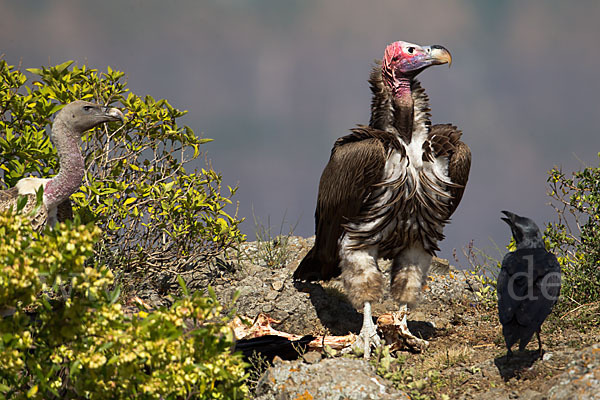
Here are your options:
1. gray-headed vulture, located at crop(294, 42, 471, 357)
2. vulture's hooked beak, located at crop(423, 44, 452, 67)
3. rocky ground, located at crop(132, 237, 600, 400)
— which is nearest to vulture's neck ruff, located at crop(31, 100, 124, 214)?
rocky ground, located at crop(132, 237, 600, 400)

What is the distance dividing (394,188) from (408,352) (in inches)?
71.7

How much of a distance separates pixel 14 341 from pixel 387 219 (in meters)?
3.95

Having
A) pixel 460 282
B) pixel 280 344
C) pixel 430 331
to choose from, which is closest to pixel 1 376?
pixel 280 344

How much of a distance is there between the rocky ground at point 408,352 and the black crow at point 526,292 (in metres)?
0.34

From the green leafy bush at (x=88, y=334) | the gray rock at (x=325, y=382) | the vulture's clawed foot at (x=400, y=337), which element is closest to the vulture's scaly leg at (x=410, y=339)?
the vulture's clawed foot at (x=400, y=337)

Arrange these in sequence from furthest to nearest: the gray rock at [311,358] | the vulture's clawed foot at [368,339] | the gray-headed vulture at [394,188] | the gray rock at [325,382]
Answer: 1. the gray-headed vulture at [394,188]
2. the vulture's clawed foot at [368,339]
3. the gray rock at [311,358]
4. the gray rock at [325,382]

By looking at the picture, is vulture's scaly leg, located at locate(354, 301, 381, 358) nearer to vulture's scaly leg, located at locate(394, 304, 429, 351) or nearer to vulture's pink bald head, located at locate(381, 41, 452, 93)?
vulture's scaly leg, located at locate(394, 304, 429, 351)

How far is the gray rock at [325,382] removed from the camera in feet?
15.4

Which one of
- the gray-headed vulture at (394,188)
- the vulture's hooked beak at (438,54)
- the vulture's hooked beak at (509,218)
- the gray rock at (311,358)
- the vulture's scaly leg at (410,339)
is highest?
the vulture's hooked beak at (438,54)

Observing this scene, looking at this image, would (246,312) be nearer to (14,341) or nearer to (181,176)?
(181,176)

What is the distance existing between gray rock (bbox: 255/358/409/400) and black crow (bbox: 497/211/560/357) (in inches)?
40.4

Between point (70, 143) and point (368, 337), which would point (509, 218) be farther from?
point (70, 143)

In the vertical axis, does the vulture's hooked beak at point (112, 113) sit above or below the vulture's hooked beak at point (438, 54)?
below

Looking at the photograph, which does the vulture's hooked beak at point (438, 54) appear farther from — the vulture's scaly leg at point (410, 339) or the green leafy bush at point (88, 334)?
the green leafy bush at point (88, 334)
